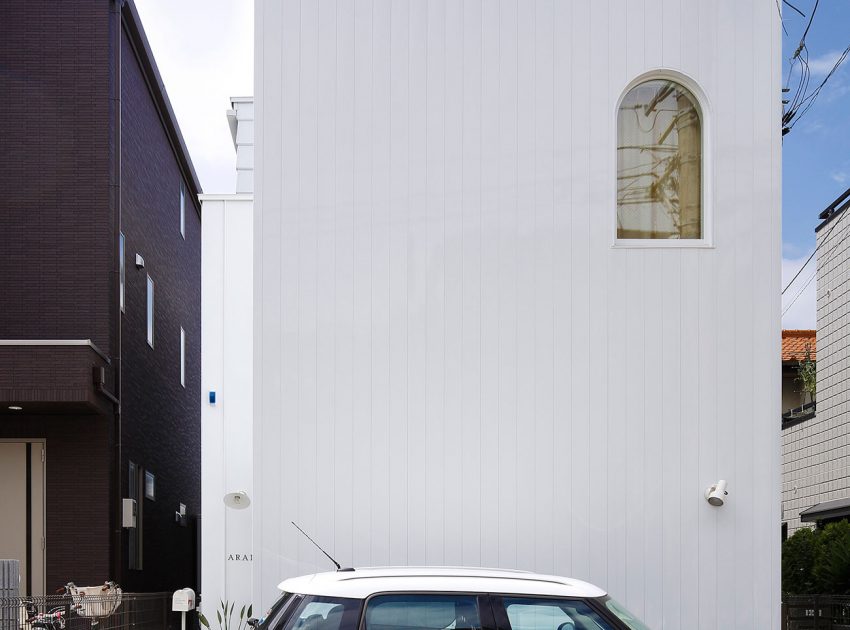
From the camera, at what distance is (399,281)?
8.35m

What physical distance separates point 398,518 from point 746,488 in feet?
9.77

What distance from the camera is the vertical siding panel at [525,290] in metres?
8.20

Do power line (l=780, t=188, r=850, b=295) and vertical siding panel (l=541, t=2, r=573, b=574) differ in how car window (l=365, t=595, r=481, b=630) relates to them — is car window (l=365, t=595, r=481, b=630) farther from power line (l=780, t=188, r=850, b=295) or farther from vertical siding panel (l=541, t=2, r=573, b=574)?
power line (l=780, t=188, r=850, b=295)

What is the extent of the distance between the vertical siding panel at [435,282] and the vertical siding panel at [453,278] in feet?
0.09

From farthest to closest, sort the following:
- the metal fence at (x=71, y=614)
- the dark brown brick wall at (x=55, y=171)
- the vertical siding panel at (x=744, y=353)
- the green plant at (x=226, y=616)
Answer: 1. the dark brown brick wall at (x=55, y=171)
2. the green plant at (x=226, y=616)
3. the metal fence at (x=71, y=614)
4. the vertical siding panel at (x=744, y=353)

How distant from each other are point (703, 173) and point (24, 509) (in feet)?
32.8

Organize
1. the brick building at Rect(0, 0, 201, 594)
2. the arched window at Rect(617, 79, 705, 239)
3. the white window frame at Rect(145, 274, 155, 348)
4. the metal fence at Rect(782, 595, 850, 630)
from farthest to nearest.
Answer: the white window frame at Rect(145, 274, 155, 348)
the brick building at Rect(0, 0, 201, 594)
the metal fence at Rect(782, 595, 850, 630)
the arched window at Rect(617, 79, 705, 239)

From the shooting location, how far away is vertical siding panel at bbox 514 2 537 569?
8.20m

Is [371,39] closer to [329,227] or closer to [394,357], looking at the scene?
[329,227]

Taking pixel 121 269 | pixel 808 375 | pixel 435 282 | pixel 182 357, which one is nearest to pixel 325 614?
pixel 435 282

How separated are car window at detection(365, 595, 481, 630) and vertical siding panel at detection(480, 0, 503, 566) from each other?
8.74 feet

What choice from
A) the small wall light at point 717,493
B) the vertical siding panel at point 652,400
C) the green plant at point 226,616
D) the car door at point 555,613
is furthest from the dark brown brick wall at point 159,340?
the car door at point 555,613

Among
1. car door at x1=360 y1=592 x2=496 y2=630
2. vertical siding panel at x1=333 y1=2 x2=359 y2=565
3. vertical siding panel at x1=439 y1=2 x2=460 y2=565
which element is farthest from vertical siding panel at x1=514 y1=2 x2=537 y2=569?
car door at x1=360 y1=592 x2=496 y2=630

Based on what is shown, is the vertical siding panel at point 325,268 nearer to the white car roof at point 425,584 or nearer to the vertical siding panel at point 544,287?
the vertical siding panel at point 544,287
